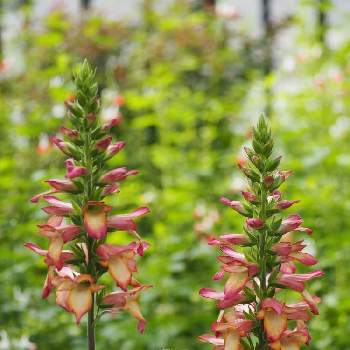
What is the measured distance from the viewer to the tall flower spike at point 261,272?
1145mm

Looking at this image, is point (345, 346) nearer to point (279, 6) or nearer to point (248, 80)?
point (248, 80)

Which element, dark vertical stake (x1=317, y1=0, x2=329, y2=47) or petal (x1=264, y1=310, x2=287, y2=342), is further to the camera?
dark vertical stake (x1=317, y1=0, x2=329, y2=47)

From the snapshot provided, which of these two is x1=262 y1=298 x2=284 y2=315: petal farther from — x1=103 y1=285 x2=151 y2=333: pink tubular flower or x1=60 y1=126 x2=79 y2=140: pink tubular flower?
x1=60 y1=126 x2=79 y2=140: pink tubular flower

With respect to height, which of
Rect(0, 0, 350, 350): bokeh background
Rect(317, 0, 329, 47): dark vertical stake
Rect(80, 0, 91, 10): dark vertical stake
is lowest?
Rect(0, 0, 350, 350): bokeh background

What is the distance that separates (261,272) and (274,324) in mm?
99

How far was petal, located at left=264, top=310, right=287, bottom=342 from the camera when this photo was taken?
112cm

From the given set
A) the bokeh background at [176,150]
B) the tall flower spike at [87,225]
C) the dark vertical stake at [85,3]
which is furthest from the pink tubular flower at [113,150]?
the dark vertical stake at [85,3]

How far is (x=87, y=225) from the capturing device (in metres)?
1.16

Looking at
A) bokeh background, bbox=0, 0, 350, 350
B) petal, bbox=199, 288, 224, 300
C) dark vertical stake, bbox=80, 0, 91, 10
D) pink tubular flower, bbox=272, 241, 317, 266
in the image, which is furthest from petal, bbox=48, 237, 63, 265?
dark vertical stake, bbox=80, 0, 91, 10

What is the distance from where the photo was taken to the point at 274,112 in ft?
21.8

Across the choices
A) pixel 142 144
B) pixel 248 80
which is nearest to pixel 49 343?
pixel 142 144

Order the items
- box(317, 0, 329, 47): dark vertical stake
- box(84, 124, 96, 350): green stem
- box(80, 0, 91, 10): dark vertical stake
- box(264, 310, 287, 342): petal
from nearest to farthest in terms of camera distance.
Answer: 1. box(264, 310, 287, 342): petal
2. box(84, 124, 96, 350): green stem
3. box(317, 0, 329, 47): dark vertical stake
4. box(80, 0, 91, 10): dark vertical stake

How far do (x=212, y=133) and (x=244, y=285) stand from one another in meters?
4.92

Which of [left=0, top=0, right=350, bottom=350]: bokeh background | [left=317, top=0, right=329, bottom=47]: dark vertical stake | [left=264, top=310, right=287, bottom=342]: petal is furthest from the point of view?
[left=317, top=0, right=329, bottom=47]: dark vertical stake
